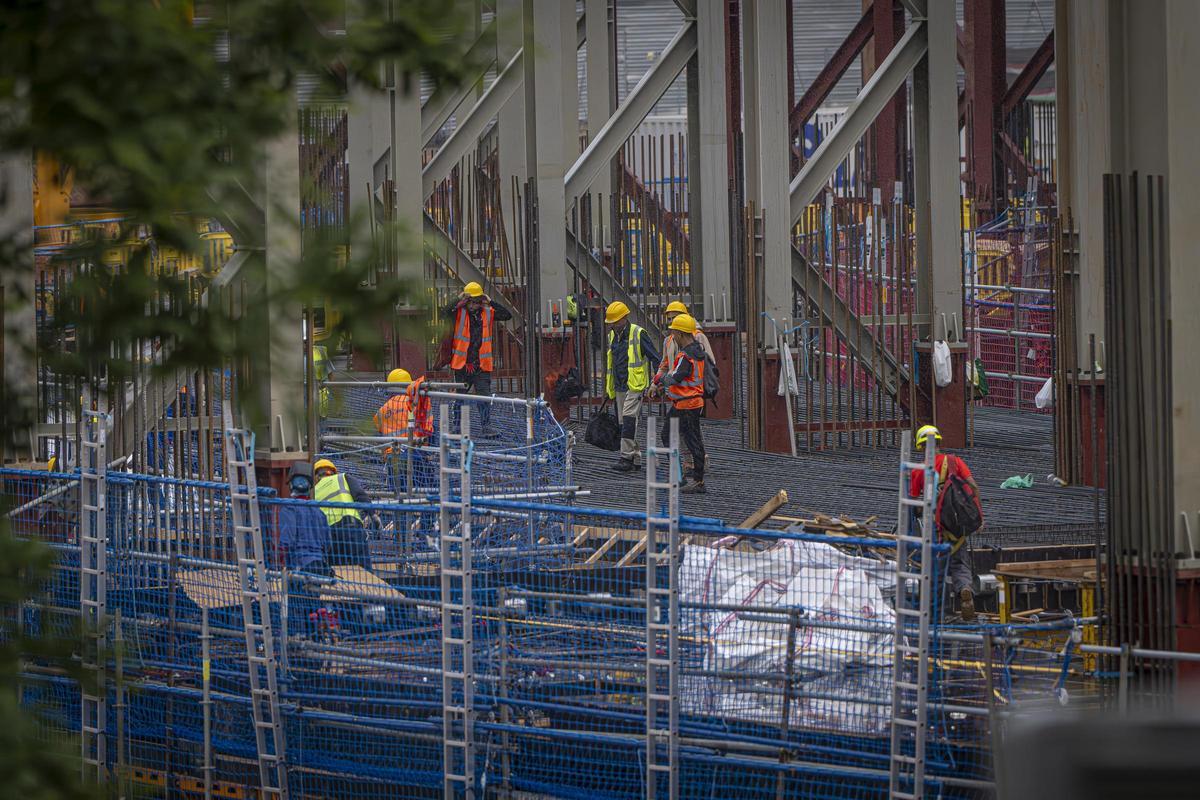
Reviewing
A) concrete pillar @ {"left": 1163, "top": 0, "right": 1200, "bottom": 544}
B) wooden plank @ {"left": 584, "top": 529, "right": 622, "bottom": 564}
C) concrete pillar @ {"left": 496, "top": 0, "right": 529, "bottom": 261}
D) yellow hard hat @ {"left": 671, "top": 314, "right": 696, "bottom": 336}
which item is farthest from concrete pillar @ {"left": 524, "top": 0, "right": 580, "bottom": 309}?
concrete pillar @ {"left": 1163, "top": 0, "right": 1200, "bottom": 544}

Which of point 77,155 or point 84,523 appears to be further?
point 84,523

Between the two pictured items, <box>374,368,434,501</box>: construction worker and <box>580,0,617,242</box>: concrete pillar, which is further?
<box>580,0,617,242</box>: concrete pillar

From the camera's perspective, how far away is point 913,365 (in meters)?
20.2

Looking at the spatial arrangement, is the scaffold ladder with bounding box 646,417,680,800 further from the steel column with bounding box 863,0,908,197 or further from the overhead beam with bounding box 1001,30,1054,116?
the overhead beam with bounding box 1001,30,1054,116

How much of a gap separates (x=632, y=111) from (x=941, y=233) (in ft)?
17.5

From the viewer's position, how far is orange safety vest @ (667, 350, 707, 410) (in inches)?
713

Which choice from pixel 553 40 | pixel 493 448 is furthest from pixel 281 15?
pixel 553 40

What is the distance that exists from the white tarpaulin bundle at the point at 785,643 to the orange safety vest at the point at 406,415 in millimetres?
7106

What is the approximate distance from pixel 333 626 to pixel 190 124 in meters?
7.78

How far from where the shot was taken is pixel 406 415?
1791 centimetres

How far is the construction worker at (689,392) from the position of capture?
59.4 ft

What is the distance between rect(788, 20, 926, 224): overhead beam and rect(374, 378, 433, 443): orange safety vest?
5762 mm

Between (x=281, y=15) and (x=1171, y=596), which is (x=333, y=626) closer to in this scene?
(x=1171, y=596)

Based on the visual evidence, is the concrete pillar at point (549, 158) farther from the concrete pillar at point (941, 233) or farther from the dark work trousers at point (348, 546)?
the dark work trousers at point (348, 546)
